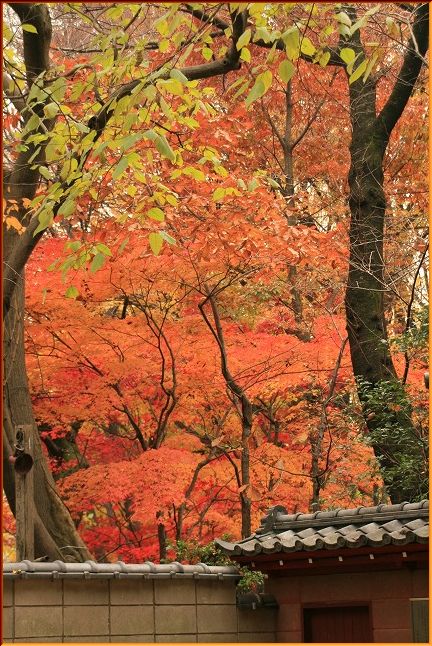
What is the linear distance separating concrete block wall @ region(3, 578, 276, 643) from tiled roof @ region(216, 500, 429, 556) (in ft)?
2.55

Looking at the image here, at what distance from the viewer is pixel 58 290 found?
1360 cm

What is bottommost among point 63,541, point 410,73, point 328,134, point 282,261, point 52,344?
point 63,541

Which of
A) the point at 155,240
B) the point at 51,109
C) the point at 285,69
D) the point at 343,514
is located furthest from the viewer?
the point at 343,514

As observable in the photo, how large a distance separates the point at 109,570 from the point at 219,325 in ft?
16.1

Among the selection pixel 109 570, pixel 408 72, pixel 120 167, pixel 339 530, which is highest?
pixel 408 72

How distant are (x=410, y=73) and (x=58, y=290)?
580cm

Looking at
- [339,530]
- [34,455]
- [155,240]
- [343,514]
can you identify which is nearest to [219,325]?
[34,455]

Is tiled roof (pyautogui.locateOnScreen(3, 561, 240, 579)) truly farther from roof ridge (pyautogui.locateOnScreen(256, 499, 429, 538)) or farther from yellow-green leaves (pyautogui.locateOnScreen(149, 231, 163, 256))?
yellow-green leaves (pyautogui.locateOnScreen(149, 231, 163, 256))

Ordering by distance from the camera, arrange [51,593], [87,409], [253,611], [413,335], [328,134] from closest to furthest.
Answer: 1. [51,593]
2. [253,611]
3. [413,335]
4. [87,409]
5. [328,134]

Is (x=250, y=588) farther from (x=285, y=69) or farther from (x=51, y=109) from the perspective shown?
(x=285, y=69)

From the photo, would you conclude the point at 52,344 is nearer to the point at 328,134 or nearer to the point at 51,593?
the point at 51,593

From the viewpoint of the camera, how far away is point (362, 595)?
8.95m

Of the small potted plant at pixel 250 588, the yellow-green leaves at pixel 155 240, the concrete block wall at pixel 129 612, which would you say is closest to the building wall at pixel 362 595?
the small potted plant at pixel 250 588

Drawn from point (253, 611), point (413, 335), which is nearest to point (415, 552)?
point (253, 611)
